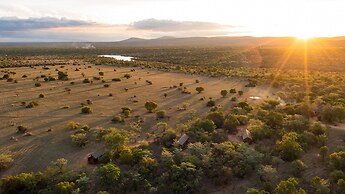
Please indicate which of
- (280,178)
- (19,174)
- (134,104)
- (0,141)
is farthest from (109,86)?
(280,178)

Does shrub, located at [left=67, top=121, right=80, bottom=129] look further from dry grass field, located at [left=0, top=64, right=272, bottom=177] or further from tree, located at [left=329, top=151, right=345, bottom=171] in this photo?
tree, located at [left=329, top=151, right=345, bottom=171]

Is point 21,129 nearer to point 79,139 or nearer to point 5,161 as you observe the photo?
point 79,139

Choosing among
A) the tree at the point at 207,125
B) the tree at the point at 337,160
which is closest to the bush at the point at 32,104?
the tree at the point at 207,125

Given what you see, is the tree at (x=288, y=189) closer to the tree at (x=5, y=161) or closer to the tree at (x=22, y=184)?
the tree at (x=22, y=184)

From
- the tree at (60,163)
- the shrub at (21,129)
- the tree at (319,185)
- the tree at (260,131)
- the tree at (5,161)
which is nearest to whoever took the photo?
the tree at (319,185)

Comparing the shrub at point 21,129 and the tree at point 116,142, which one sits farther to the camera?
the shrub at point 21,129

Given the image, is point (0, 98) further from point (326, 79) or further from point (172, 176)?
point (326, 79)

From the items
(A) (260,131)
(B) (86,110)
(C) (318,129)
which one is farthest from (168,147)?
(B) (86,110)

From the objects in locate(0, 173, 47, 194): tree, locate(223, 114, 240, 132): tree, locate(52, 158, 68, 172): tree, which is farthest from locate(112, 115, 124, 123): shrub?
locate(0, 173, 47, 194): tree
